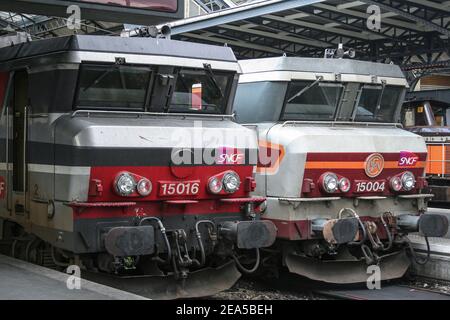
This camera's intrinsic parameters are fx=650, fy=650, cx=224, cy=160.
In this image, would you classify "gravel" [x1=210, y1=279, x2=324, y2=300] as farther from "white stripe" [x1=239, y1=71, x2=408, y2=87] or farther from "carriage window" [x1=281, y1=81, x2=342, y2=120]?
"white stripe" [x1=239, y1=71, x2=408, y2=87]

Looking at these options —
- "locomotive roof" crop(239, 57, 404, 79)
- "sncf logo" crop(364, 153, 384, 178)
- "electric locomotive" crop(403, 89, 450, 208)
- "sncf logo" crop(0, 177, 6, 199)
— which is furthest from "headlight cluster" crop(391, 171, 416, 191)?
"electric locomotive" crop(403, 89, 450, 208)

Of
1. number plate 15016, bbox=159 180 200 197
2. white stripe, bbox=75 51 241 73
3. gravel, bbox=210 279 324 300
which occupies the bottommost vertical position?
gravel, bbox=210 279 324 300

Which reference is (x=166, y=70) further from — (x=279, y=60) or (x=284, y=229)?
(x=284, y=229)

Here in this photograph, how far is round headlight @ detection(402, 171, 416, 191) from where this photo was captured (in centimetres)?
862

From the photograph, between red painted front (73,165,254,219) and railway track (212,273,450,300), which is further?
railway track (212,273,450,300)

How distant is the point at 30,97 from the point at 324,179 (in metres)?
3.57

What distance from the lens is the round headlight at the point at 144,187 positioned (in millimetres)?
6551

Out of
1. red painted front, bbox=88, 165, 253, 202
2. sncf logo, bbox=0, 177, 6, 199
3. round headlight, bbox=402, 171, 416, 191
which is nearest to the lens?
red painted front, bbox=88, 165, 253, 202

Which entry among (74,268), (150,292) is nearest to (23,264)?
(74,268)

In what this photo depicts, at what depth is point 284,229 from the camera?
7.90 m

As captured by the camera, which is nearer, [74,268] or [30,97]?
[74,268]

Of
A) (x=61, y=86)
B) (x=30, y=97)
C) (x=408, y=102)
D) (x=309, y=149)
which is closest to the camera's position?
(x=61, y=86)

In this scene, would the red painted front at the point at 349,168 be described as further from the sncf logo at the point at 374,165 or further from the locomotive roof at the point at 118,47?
the locomotive roof at the point at 118,47

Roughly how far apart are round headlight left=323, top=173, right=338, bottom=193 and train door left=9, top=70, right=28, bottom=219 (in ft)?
11.6
